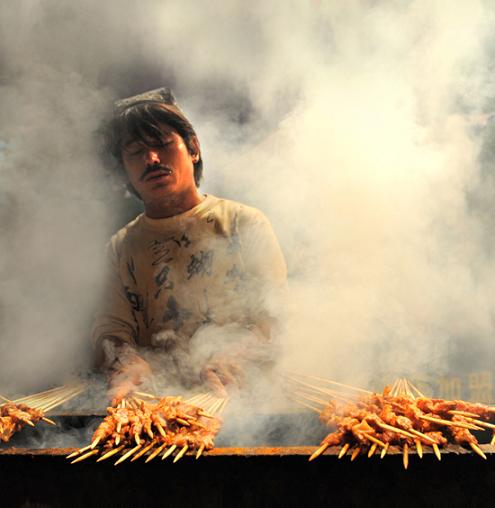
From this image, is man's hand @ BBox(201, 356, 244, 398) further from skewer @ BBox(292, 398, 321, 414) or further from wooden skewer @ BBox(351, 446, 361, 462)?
wooden skewer @ BBox(351, 446, 361, 462)

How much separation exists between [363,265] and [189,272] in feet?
4.65

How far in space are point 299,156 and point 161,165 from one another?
1171mm

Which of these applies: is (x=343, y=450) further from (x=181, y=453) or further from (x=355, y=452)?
(x=181, y=453)

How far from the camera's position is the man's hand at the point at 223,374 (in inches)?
151

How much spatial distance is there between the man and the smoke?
0.16 meters

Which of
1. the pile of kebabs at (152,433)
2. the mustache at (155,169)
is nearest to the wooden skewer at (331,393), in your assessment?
the pile of kebabs at (152,433)

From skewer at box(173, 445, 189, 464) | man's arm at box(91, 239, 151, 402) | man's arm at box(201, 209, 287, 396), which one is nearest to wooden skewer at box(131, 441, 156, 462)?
skewer at box(173, 445, 189, 464)

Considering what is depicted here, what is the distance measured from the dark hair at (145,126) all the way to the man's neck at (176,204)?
125mm

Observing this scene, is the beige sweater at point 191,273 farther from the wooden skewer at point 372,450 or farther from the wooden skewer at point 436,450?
the wooden skewer at point 436,450

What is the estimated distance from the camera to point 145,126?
457 centimetres

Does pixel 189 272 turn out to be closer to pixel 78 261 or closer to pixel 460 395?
pixel 78 261

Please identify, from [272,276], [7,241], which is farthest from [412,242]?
[7,241]

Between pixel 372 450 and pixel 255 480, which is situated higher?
pixel 372 450

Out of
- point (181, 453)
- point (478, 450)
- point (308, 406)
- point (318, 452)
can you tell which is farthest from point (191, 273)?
point (478, 450)
